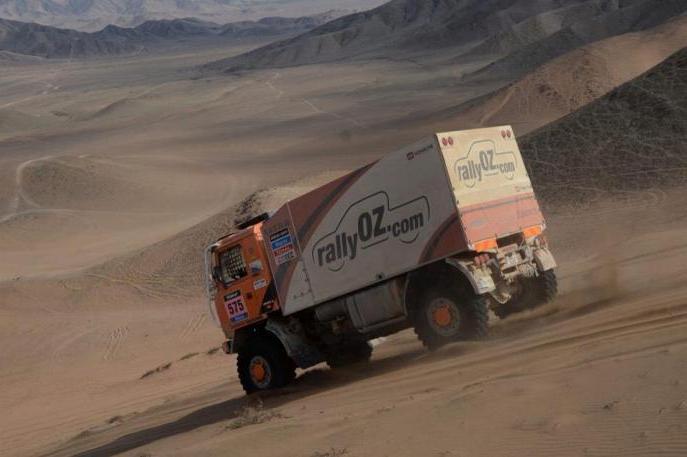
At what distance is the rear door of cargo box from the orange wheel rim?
0.97 metres

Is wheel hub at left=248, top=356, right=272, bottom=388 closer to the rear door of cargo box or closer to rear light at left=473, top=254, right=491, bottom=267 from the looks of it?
rear light at left=473, top=254, right=491, bottom=267

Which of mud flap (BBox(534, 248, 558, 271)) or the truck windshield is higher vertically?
the truck windshield

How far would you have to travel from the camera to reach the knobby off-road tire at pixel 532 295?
47.9 ft

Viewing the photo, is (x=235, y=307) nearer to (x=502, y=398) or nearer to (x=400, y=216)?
(x=400, y=216)

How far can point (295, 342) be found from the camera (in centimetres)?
1496

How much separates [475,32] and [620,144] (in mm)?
103922

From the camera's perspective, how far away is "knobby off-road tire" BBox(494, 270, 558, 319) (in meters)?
14.6

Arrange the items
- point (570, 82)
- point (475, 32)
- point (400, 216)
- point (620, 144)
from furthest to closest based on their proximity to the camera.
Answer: point (475, 32) < point (570, 82) < point (620, 144) < point (400, 216)

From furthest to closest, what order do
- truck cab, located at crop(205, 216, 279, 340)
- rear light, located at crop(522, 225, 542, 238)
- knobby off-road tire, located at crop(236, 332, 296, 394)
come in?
knobby off-road tire, located at crop(236, 332, 296, 394) < truck cab, located at crop(205, 216, 279, 340) < rear light, located at crop(522, 225, 542, 238)

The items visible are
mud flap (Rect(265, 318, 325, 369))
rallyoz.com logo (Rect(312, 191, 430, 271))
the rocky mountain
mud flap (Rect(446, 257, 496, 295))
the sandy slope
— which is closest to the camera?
the sandy slope

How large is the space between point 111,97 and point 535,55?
61.3 metres

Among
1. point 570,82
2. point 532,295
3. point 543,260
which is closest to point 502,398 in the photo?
point 543,260

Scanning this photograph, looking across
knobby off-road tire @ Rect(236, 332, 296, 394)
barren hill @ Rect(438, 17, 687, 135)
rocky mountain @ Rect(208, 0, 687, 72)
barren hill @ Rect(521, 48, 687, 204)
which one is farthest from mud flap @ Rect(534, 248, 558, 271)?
rocky mountain @ Rect(208, 0, 687, 72)

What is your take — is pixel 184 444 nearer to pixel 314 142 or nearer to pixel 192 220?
pixel 192 220
